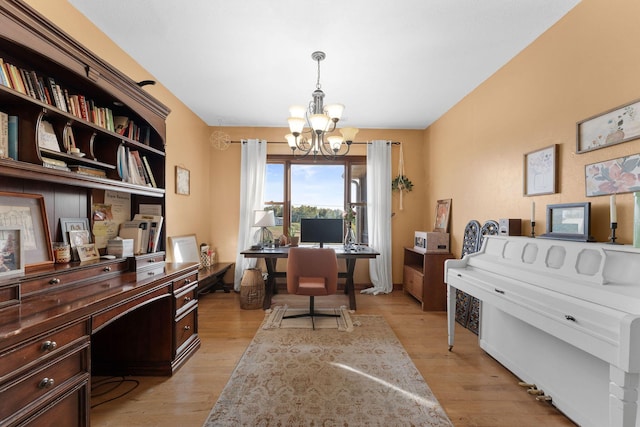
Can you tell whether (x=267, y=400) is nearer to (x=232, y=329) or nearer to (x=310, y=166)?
(x=232, y=329)

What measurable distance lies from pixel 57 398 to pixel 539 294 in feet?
8.18

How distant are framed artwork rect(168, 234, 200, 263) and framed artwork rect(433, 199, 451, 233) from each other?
3.49 metres

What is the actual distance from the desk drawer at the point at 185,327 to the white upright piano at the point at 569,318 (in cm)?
238

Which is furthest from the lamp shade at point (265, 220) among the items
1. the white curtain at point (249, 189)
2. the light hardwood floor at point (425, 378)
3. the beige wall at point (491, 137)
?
the light hardwood floor at point (425, 378)

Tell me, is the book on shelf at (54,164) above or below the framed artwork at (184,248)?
above

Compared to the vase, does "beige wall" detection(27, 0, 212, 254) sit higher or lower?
higher

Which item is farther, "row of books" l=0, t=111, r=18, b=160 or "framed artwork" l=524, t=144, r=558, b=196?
"framed artwork" l=524, t=144, r=558, b=196

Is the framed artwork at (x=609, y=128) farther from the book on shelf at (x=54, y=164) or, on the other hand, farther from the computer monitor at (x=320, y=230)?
the book on shelf at (x=54, y=164)

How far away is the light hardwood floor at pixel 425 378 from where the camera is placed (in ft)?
5.91

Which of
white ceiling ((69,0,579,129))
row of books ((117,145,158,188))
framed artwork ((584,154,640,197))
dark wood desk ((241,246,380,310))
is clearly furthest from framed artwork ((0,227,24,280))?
framed artwork ((584,154,640,197))

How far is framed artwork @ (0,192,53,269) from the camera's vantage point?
1.47 m

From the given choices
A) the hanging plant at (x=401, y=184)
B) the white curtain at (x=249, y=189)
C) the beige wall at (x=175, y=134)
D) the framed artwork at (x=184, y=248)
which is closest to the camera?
the beige wall at (x=175, y=134)

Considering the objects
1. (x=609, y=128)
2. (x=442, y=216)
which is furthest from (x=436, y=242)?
(x=609, y=128)

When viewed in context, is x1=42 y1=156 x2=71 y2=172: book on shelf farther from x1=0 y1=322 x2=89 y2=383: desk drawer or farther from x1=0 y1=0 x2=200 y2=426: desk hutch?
x1=0 y1=322 x2=89 y2=383: desk drawer
